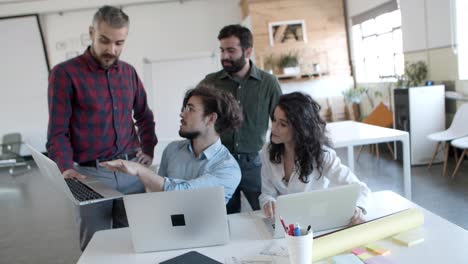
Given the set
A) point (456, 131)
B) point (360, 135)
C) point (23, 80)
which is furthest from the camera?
point (23, 80)

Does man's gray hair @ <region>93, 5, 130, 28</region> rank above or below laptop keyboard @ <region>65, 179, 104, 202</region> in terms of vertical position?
above

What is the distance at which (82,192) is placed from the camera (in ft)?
4.64

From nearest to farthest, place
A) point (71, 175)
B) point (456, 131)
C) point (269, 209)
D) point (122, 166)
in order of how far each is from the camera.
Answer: point (122, 166)
point (269, 209)
point (71, 175)
point (456, 131)

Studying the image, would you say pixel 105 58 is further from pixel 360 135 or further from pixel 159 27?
pixel 159 27

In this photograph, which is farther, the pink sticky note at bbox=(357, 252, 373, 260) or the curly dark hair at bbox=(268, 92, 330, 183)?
the curly dark hair at bbox=(268, 92, 330, 183)

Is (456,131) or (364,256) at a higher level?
(364,256)

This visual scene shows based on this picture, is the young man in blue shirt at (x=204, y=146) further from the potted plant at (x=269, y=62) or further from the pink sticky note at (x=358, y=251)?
the potted plant at (x=269, y=62)

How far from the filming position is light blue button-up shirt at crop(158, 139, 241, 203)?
1.71 m

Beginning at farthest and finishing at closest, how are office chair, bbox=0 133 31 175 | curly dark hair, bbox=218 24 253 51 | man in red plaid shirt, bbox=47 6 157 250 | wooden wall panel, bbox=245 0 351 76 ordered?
wooden wall panel, bbox=245 0 351 76 < office chair, bbox=0 133 31 175 < curly dark hair, bbox=218 24 253 51 < man in red plaid shirt, bbox=47 6 157 250

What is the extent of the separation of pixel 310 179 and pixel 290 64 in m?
5.59

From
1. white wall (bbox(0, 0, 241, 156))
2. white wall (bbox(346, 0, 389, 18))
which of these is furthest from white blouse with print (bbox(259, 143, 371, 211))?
white wall (bbox(0, 0, 241, 156))

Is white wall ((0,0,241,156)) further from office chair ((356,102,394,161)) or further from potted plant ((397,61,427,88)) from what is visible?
potted plant ((397,61,427,88))

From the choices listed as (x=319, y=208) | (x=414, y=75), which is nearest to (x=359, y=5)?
(x=414, y=75)

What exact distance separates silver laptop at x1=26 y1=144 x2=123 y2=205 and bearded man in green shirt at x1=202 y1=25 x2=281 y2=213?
3.14 ft
